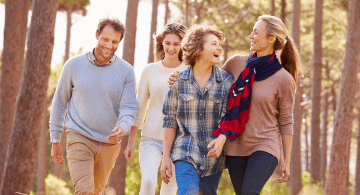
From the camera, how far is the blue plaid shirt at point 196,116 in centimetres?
331

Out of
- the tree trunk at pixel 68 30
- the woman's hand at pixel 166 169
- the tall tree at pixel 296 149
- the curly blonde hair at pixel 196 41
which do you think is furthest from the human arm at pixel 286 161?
the tree trunk at pixel 68 30

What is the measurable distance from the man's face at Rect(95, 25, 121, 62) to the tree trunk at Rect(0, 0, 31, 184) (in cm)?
773

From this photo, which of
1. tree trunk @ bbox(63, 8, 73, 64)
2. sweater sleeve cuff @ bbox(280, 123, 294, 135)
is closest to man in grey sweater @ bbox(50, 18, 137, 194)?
sweater sleeve cuff @ bbox(280, 123, 294, 135)

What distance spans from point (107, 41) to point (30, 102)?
169 inches

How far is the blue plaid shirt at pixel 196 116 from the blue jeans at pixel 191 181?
1.6 inches

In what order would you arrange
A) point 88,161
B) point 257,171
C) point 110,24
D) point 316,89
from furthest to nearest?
point 316,89 → point 110,24 → point 88,161 → point 257,171

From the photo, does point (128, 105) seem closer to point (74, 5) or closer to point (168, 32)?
point (168, 32)

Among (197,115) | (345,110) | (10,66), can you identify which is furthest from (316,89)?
(197,115)

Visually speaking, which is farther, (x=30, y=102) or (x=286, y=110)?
(x=30, y=102)

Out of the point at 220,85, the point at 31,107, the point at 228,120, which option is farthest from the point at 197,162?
the point at 31,107

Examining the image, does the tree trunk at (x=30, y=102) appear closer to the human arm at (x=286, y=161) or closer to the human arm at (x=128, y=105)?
the human arm at (x=128, y=105)

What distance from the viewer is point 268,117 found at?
350 cm

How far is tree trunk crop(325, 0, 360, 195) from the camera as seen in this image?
1014 centimetres

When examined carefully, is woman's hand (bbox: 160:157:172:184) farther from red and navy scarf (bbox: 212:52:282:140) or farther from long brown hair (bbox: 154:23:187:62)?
long brown hair (bbox: 154:23:187:62)
